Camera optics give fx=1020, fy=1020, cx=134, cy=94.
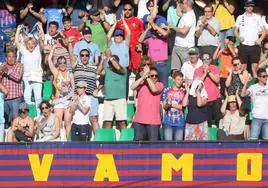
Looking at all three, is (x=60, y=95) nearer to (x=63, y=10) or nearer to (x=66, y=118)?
(x=66, y=118)

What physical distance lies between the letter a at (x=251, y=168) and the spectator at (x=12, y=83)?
4.91 m

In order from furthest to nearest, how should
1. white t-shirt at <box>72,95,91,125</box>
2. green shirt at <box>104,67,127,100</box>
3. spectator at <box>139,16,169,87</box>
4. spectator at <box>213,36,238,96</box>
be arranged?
spectator at <box>213,36,238,96</box> < spectator at <box>139,16,169,87</box> < green shirt at <box>104,67,127,100</box> < white t-shirt at <box>72,95,91,125</box>

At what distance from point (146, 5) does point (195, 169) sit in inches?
192

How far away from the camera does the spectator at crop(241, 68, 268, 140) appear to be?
1970 centimetres

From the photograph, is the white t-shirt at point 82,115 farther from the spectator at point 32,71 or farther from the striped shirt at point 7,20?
the striped shirt at point 7,20

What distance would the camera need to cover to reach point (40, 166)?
18.3 metres

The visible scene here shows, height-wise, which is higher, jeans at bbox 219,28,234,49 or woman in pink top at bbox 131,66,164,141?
jeans at bbox 219,28,234,49

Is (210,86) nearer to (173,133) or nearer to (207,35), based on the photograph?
(173,133)

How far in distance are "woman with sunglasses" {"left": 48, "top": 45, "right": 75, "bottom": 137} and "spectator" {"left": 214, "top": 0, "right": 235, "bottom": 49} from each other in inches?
137

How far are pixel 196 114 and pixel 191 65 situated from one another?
136 cm

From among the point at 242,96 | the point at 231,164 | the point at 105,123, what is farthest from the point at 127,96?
the point at 231,164

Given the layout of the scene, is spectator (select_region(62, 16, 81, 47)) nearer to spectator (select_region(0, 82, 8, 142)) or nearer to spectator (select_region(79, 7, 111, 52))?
spectator (select_region(79, 7, 111, 52))

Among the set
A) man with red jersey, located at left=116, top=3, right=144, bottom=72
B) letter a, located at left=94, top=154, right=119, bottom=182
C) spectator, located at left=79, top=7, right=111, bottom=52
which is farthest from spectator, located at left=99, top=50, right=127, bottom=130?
letter a, located at left=94, top=154, right=119, bottom=182

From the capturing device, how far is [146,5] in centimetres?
2170
